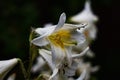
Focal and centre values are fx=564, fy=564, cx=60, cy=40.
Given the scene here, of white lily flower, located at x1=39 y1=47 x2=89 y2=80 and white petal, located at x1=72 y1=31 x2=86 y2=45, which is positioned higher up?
white petal, located at x1=72 y1=31 x2=86 y2=45

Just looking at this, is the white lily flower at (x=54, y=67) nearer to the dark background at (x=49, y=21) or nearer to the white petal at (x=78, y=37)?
the white petal at (x=78, y=37)

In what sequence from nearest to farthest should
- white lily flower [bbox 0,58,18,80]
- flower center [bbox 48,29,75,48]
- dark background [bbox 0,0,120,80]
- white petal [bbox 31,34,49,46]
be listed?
1. white petal [bbox 31,34,49,46]
2. flower center [bbox 48,29,75,48]
3. white lily flower [bbox 0,58,18,80]
4. dark background [bbox 0,0,120,80]

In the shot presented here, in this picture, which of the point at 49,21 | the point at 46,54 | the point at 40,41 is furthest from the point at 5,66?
the point at 49,21

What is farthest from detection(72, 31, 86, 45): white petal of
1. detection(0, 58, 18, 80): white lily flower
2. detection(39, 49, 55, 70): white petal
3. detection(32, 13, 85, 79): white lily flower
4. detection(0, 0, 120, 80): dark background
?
detection(0, 0, 120, 80): dark background

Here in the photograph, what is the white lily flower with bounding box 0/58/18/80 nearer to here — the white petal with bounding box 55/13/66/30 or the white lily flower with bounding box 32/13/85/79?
the white lily flower with bounding box 32/13/85/79

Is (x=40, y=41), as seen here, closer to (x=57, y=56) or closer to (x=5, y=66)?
(x=57, y=56)

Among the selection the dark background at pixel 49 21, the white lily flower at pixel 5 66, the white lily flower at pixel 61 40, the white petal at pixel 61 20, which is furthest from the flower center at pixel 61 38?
the dark background at pixel 49 21
